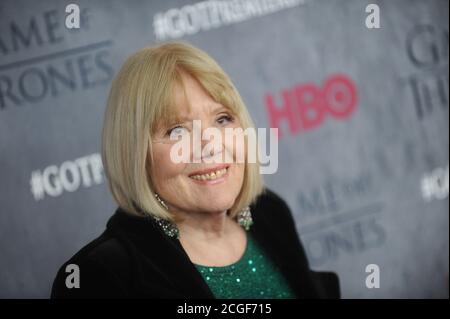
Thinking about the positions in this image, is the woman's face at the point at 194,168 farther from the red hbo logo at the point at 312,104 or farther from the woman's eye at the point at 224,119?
the red hbo logo at the point at 312,104

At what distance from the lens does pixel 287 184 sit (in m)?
1.65

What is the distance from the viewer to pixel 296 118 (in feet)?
5.43

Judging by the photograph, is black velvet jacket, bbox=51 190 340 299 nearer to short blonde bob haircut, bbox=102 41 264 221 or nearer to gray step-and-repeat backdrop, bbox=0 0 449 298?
short blonde bob haircut, bbox=102 41 264 221

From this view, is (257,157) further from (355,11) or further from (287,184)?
(355,11)

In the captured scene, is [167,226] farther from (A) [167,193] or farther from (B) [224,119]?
(B) [224,119]

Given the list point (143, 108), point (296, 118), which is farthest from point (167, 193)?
point (296, 118)

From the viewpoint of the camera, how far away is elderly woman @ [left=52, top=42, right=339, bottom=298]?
1084 millimetres

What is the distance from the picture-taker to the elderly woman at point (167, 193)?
1084 mm

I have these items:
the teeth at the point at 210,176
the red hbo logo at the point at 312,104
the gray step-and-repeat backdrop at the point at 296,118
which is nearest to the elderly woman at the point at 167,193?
the teeth at the point at 210,176

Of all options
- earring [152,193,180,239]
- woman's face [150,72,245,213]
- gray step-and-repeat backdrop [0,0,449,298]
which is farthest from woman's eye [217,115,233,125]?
gray step-and-repeat backdrop [0,0,449,298]

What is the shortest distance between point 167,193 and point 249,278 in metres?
0.24

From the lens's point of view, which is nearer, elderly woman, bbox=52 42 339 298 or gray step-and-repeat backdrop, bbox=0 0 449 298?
elderly woman, bbox=52 42 339 298

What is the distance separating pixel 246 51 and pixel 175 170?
549 mm
